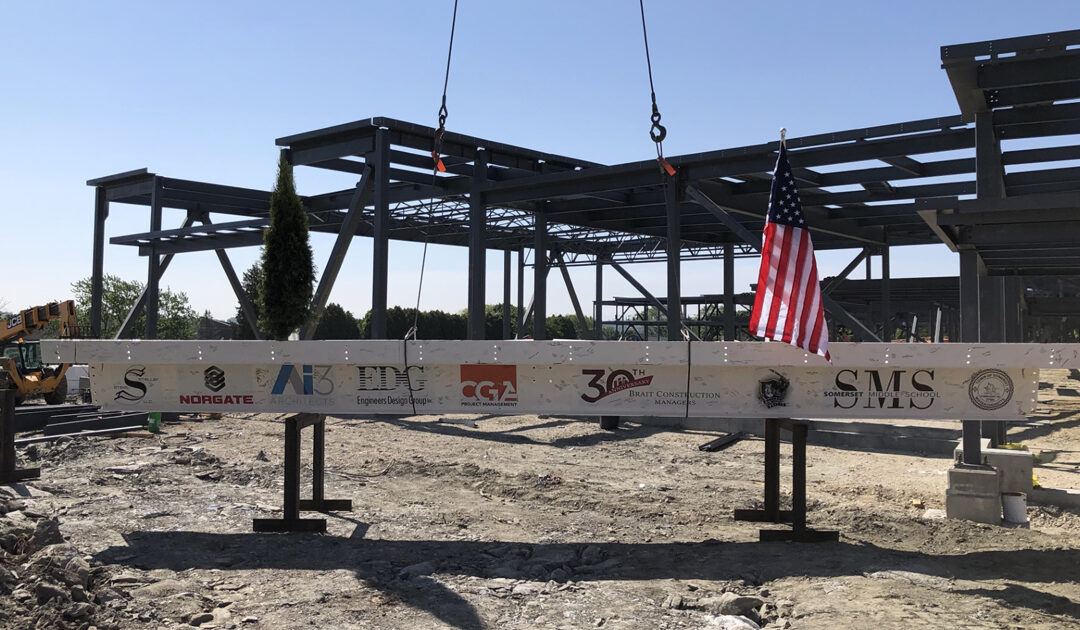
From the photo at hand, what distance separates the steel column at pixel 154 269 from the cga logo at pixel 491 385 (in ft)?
65.8

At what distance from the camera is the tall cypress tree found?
10.7 meters

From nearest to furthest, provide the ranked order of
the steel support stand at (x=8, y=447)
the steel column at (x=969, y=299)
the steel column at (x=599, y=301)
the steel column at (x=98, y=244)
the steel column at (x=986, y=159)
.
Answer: the steel column at (x=986, y=159), the steel column at (x=969, y=299), the steel support stand at (x=8, y=447), the steel column at (x=98, y=244), the steel column at (x=599, y=301)

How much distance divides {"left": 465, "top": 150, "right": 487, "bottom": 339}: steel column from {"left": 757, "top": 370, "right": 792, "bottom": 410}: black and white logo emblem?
1208cm

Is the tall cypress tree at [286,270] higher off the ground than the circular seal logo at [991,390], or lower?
higher

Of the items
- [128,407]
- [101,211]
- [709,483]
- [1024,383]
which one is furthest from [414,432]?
[101,211]

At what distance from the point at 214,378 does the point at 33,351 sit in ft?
61.6

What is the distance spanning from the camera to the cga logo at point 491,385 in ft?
28.6

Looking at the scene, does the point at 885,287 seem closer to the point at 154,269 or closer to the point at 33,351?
the point at 154,269

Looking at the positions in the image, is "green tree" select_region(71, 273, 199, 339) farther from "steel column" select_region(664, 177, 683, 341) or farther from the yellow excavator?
"steel column" select_region(664, 177, 683, 341)

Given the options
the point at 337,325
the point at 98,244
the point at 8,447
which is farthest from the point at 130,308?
the point at 8,447

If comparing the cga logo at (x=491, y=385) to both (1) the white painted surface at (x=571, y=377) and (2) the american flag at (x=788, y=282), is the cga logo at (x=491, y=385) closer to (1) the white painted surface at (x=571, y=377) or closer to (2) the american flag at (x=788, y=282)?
(1) the white painted surface at (x=571, y=377)

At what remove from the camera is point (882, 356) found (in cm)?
818

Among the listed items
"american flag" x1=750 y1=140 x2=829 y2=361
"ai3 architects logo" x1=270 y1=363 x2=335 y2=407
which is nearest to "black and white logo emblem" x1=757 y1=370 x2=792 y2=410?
"american flag" x1=750 y1=140 x2=829 y2=361

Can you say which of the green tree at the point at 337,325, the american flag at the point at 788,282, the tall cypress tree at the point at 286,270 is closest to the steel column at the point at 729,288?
the tall cypress tree at the point at 286,270
